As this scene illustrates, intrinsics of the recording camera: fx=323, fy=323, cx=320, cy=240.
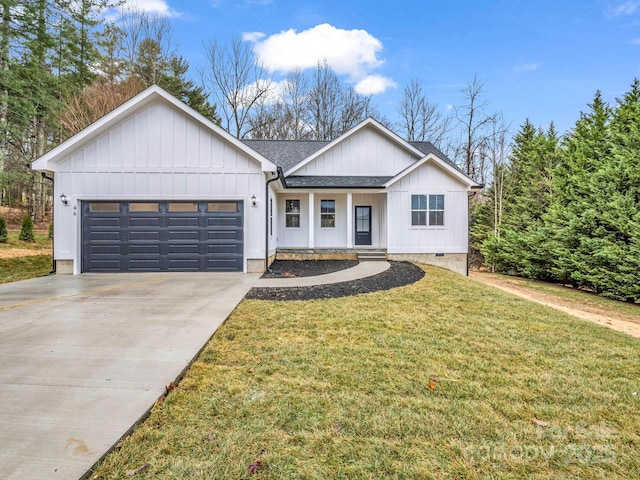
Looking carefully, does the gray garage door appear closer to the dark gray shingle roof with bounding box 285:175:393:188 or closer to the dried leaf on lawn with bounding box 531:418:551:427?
the dark gray shingle roof with bounding box 285:175:393:188

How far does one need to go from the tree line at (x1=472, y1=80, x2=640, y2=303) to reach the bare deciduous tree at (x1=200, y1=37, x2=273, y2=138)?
1813 cm

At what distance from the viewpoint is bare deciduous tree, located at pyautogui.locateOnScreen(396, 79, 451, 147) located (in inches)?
1006

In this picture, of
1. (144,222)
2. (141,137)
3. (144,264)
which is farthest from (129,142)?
(144,264)

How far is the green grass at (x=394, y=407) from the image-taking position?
7.09 feet

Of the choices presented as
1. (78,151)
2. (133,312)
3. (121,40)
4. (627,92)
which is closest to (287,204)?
(78,151)

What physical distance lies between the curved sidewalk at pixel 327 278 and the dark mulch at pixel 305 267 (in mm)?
455

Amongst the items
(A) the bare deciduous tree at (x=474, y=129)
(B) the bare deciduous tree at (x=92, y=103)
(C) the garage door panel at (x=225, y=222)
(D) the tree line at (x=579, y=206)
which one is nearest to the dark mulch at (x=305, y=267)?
(C) the garage door panel at (x=225, y=222)

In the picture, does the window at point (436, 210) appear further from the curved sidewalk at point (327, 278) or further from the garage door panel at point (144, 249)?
the garage door panel at point (144, 249)

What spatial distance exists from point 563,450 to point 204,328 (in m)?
4.26

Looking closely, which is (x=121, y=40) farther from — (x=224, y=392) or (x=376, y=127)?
(x=224, y=392)

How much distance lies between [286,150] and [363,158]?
4101mm

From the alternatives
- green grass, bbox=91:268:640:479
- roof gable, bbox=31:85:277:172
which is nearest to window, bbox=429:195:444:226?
roof gable, bbox=31:85:277:172

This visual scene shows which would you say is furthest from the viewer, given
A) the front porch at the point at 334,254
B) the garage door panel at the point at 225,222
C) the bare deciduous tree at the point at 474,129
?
the bare deciduous tree at the point at 474,129

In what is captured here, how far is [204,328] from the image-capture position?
479 centimetres
